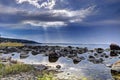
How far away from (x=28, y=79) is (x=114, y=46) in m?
73.2

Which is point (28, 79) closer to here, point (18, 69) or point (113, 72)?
point (18, 69)

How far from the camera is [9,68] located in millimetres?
26422

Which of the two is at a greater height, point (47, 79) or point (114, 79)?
point (47, 79)

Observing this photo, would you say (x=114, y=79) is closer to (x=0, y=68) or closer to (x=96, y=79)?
(x=96, y=79)

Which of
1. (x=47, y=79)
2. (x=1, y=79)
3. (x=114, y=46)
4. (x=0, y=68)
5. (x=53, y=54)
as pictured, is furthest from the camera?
(x=114, y=46)

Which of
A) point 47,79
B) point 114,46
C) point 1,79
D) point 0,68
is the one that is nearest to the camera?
point 47,79

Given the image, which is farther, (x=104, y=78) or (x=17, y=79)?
(x=104, y=78)

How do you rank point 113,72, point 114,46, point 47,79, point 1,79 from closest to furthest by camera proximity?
1. point 47,79
2. point 1,79
3. point 113,72
4. point 114,46

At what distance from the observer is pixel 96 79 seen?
2444 cm

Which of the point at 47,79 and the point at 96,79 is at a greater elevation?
the point at 47,79

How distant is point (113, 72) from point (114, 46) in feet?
205

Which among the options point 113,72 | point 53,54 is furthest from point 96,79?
point 53,54

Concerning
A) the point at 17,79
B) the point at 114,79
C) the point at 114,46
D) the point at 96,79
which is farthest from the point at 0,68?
the point at 114,46

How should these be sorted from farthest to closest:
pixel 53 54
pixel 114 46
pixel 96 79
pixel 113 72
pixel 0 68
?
pixel 114 46 < pixel 53 54 < pixel 113 72 < pixel 0 68 < pixel 96 79
